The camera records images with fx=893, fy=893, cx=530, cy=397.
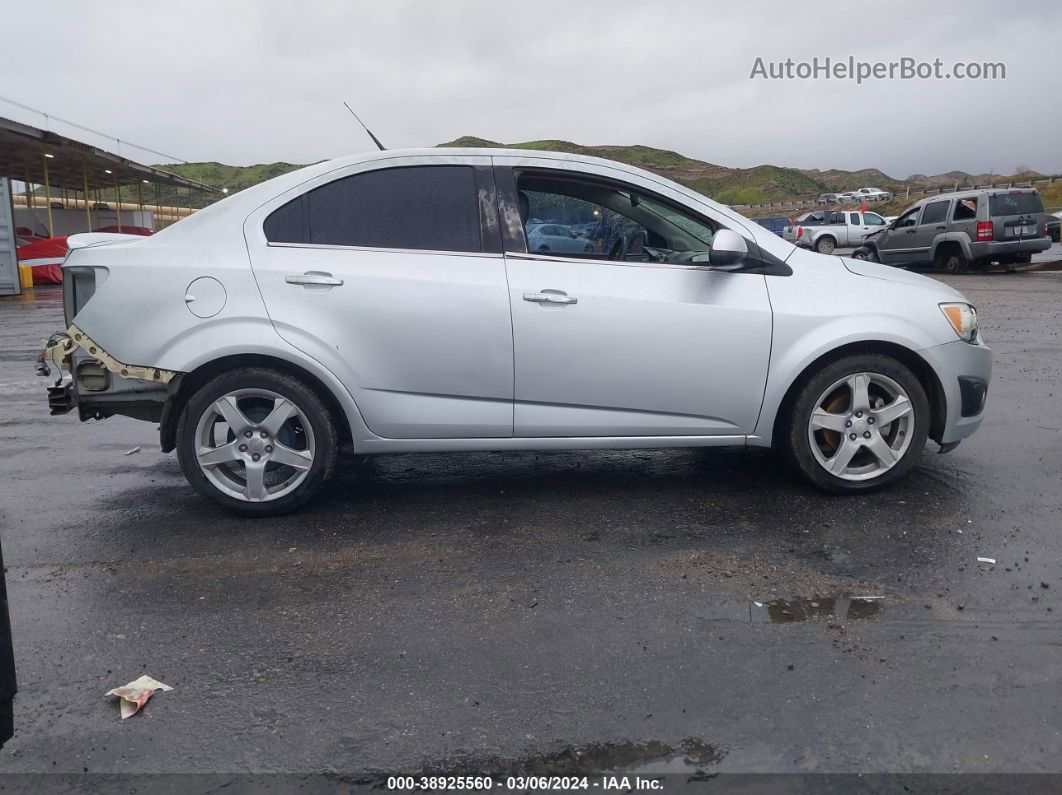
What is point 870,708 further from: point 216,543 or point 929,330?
point 216,543

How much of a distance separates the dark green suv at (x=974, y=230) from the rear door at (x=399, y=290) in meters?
19.1

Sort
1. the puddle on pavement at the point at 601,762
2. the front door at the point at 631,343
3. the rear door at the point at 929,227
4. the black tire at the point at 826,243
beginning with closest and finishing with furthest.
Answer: the puddle on pavement at the point at 601,762 < the front door at the point at 631,343 < the rear door at the point at 929,227 < the black tire at the point at 826,243

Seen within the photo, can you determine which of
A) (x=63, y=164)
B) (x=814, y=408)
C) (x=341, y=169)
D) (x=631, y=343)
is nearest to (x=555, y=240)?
(x=631, y=343)

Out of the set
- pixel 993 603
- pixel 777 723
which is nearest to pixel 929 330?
pixel 993 603

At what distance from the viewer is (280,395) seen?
435cm

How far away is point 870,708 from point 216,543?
2937mm

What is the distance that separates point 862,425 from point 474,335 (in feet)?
6.74

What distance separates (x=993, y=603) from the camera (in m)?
3.44

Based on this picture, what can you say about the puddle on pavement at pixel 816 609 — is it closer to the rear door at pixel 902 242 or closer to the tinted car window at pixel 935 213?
the tinted car window at pixel 935 213

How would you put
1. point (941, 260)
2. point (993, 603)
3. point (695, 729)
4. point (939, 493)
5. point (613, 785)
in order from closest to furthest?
1. point (613, 785)
2. point (695, 729)
3. point (993, 603)
4. point (939, 493)
5. point (941, 260)

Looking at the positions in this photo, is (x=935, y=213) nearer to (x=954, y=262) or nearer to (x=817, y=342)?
(x=954, y=262)

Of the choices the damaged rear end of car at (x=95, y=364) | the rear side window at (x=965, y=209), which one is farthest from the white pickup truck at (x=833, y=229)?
the damaged rear end of car at (x=95, y=364)

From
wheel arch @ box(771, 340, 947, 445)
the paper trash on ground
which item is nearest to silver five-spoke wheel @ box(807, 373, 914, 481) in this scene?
wheel arch @ box(771, 340, 947, 445)

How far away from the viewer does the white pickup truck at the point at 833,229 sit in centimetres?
3503
